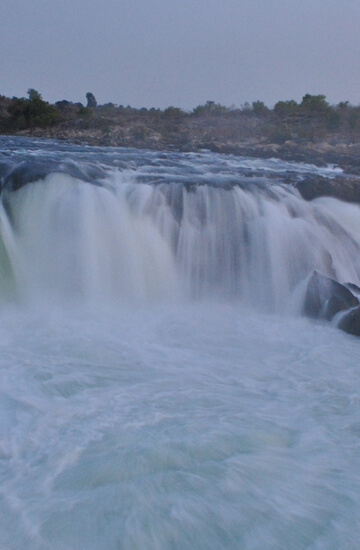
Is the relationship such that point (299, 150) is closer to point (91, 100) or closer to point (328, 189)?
point (328, 189)

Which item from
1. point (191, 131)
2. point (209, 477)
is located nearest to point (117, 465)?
point (209, 477)

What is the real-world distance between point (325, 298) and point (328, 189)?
396cm

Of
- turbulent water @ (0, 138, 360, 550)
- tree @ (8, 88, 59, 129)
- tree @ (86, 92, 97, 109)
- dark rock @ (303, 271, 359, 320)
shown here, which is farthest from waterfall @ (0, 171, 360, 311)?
tree @ (86, 92, 97, 109)

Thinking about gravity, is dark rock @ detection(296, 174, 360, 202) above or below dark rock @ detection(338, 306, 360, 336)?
above

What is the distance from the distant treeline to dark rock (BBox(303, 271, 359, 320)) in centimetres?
1565

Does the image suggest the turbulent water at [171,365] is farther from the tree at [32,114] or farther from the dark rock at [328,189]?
the tree at [32,114]

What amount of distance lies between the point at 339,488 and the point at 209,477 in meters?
0.84

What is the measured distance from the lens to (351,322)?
636cm

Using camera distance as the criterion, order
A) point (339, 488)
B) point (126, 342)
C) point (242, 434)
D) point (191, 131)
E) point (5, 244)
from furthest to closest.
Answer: point (191, 131) < point (5, 244) < point (126, 342) < point (242, 434) < point (339, 488)

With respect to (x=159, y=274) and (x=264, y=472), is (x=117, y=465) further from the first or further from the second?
(x=159, y=274)

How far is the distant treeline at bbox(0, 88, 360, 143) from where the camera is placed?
23.9 meters

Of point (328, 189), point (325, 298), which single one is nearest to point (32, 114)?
point (328, 189)

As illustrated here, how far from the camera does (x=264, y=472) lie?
3398 millimetres

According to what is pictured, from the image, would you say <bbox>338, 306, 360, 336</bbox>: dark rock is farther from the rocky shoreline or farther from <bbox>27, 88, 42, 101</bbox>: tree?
<bbox>27, 88, 42, 101</bbox>: tree
